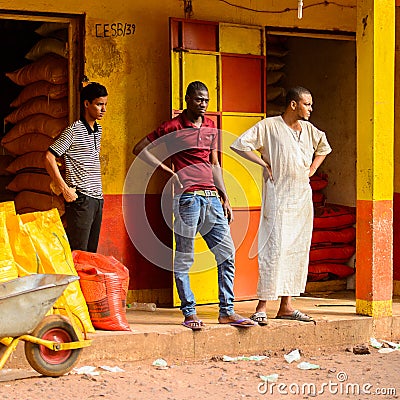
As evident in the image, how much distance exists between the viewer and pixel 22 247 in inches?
259

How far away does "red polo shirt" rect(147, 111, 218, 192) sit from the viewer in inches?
288

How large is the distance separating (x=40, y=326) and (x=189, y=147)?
79.7 inches

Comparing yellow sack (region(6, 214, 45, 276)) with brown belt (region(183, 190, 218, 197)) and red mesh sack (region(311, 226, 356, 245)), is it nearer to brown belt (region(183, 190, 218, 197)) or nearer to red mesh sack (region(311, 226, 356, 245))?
brown belt (region(183, 190, 218, 197))

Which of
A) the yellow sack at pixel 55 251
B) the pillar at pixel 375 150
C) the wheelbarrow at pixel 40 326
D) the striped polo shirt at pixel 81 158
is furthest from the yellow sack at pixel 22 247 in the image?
the pillar at pixel 375 150

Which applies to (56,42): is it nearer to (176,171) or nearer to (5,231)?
(176,171)

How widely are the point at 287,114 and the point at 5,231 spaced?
8.86ft

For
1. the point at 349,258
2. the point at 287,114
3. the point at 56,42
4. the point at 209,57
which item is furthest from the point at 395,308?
the point at 56,42

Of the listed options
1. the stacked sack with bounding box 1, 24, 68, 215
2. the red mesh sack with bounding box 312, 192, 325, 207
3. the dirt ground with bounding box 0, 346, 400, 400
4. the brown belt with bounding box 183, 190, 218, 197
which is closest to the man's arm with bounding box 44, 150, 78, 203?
the brown belt with bounding box 183, 190, 218, 197

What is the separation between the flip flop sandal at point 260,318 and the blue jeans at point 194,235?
264 mm

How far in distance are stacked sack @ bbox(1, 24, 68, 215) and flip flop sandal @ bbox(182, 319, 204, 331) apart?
1845 millimetres

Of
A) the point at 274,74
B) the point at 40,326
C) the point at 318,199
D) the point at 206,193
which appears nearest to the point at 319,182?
the point at 318,199

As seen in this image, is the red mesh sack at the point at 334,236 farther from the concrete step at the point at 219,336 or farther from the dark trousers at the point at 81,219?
the dark trousers at the point at 81,219

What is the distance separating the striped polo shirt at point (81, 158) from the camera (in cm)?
732

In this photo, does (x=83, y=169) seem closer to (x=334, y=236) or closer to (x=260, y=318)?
(x=260, y=318)
